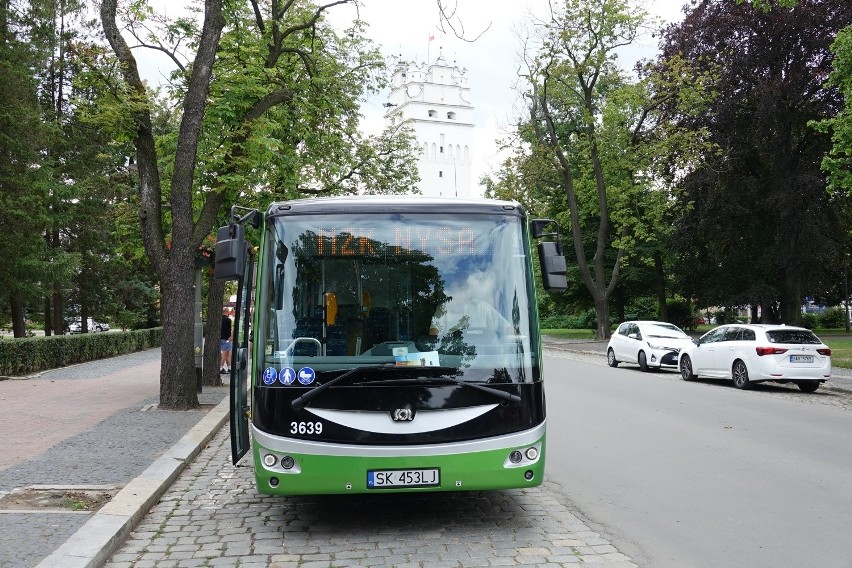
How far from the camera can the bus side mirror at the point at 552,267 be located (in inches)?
278

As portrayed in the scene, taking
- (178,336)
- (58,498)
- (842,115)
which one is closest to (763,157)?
(842,115)

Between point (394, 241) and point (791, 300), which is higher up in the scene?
point (791, 300)

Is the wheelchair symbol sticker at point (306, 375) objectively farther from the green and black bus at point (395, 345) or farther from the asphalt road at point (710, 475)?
the asphalt road at point (710, 475)

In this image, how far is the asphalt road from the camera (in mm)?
6016

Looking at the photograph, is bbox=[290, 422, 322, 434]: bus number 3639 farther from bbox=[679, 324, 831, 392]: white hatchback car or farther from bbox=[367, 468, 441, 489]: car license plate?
bbox=[679, 324, 831, 392]: white hatchback car

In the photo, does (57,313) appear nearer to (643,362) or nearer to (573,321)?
(643,362)

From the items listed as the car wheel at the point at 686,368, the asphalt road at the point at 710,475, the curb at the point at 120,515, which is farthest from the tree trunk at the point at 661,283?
the curb at the point at 120,515

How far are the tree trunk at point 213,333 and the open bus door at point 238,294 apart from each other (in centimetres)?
1013

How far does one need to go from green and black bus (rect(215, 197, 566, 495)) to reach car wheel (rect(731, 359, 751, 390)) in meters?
13.4

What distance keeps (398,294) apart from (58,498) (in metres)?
3.41

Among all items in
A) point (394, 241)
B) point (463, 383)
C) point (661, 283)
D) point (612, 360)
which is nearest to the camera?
point (463, 383)

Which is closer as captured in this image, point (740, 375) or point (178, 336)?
point (178, 336)

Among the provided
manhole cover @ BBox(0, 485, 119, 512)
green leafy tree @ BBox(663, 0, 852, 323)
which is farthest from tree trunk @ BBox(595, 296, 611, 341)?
manhole cover @ BBox(0, 485, 119, 512)

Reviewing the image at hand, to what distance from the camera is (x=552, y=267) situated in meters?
7.11
